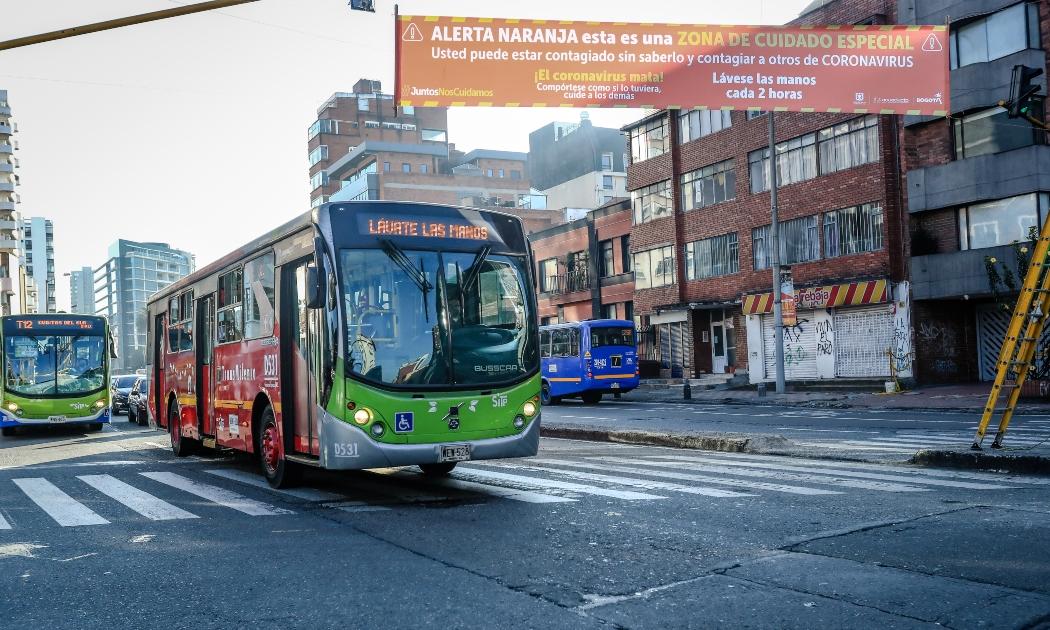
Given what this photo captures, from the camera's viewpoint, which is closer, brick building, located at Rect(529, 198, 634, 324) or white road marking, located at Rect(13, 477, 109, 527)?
white road marking, located at Rect(13, 477, 109, 527)

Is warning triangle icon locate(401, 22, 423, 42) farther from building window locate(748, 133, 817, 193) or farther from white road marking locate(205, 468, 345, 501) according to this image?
building window locate(748, 133, 817, 193)

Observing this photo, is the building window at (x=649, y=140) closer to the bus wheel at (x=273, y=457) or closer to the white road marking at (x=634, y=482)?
the white road marking at (x=634, y=482)

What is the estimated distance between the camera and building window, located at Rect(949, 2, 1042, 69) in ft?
98.4

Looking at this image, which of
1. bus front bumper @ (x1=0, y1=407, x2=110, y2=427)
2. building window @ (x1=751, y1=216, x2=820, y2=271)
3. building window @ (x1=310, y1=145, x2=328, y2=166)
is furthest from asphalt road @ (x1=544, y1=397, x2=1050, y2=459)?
building window @ (x1=310, y1=145, x2=328, y2=166)

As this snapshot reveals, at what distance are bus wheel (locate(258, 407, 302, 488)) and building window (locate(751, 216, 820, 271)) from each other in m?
29.0

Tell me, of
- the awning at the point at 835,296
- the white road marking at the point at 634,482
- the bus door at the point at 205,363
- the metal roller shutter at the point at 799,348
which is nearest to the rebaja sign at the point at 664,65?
the bus door at the point at 205,363

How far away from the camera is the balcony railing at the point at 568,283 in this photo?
54938mm

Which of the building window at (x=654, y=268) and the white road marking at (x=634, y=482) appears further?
the building window at (x=654, y=268)

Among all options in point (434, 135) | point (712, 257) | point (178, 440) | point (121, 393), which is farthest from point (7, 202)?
point (178, 440)

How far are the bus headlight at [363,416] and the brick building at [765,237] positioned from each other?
27383mm

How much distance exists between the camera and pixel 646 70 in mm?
15555

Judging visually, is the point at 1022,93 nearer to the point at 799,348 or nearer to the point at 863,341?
the point at 863,341

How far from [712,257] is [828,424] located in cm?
2349

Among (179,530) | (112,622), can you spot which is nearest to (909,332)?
Result: (179,530)
